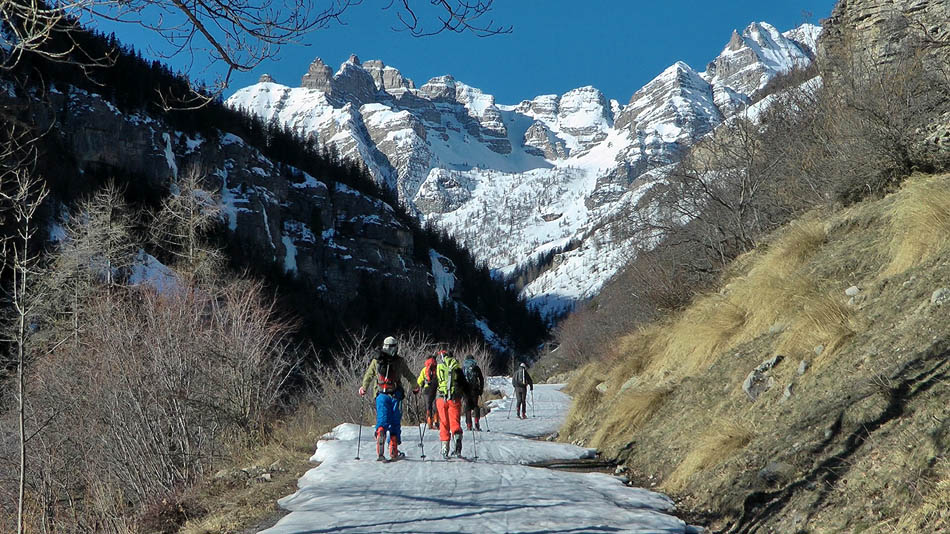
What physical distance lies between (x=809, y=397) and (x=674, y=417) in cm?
265

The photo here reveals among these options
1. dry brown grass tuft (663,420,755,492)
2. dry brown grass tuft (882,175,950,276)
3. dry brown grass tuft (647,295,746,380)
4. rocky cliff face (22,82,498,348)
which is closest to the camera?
dry brown grass tuft (663,420,755,492)

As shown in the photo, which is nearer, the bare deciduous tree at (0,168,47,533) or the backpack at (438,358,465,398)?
the bare deciduous tree at (0,168,47,533)

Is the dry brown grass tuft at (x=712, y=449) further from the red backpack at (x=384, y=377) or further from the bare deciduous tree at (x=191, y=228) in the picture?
the bare deciduous tree at (x=191, y=228)

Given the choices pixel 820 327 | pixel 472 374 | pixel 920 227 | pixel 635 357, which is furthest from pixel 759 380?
pixel 472 374

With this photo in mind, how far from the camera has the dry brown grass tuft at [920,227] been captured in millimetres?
7129

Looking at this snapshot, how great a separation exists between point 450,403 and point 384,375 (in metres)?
1.27

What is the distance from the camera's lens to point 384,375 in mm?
9789

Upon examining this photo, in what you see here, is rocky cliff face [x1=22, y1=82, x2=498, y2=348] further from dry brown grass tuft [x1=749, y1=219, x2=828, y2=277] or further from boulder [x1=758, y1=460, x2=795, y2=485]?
boulder [x1=758, y1=460, x2=795, y2=485]

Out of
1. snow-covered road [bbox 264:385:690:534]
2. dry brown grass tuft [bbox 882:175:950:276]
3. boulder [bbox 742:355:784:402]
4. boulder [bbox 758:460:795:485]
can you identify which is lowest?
snow-covered road [bbox 264:385:690:534]

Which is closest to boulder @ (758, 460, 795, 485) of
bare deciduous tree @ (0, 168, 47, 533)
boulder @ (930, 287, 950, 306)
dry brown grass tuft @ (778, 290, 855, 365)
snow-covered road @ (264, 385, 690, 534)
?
snow-covered road @ (264, 385, 690, 534)

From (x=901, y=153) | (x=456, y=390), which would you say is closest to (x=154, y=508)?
(x=456, y=390)

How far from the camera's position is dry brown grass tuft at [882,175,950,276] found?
7129 mm

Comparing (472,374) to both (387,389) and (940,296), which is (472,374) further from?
(940,296)

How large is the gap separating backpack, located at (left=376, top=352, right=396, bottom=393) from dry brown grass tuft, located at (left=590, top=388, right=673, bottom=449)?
132 inches
